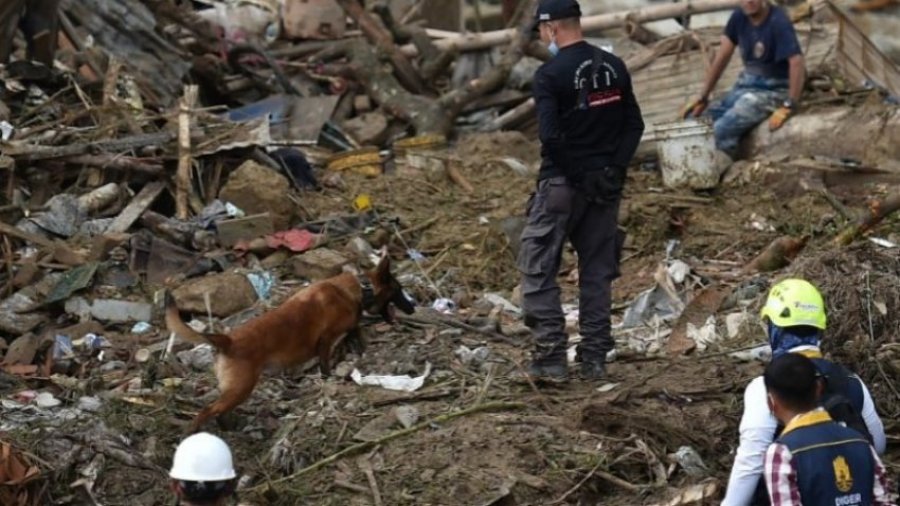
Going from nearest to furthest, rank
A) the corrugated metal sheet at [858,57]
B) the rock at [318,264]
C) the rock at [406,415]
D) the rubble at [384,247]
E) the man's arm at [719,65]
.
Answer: the rubble at [384,247] < the rock at [406,415] < the rock at [318,264] < the man's arm at [719,65] < the corrugated metal sheet at [858,57]

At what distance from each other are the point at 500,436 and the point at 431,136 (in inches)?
255

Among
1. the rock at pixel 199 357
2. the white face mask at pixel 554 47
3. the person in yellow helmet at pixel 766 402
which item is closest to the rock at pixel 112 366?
the rock at pixel 199 357

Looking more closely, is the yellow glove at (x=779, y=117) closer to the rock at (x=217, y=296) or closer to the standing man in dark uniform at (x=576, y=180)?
the standing man in dark uniform at (x=576, y=180)

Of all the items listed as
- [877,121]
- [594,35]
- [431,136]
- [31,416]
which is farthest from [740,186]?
[31,416]

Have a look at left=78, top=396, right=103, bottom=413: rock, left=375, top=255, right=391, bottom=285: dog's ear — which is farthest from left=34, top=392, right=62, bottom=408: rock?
left=375, top=255, right=391, bottom=285: dog's ear

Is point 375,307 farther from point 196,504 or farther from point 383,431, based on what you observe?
point 196,504

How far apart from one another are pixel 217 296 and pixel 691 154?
4350 millimetres

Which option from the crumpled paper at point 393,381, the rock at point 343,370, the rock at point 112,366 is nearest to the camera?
the crumpled paper at point 393,381

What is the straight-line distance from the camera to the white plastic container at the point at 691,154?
12.3m

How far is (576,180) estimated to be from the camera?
8.06m

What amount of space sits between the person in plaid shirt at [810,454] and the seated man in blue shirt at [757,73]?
7600mm

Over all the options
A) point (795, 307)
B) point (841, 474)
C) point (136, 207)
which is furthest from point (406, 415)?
point (136, 207)

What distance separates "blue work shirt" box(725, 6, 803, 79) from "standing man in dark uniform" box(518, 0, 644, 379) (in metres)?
4.61

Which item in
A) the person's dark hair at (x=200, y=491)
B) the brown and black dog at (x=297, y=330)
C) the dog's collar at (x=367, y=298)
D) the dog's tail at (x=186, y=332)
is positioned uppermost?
the person's dark hair at (x=200, y=491)
